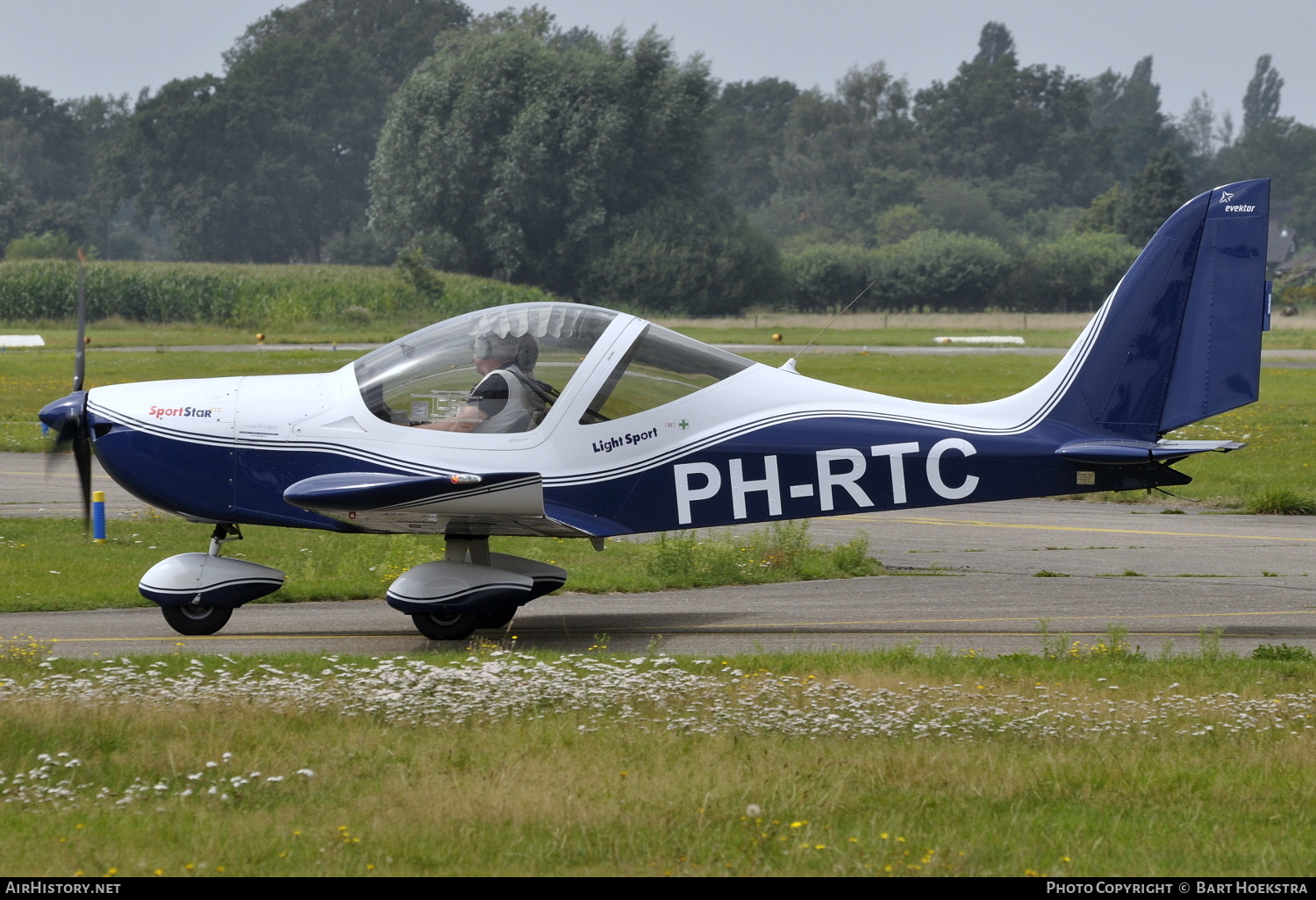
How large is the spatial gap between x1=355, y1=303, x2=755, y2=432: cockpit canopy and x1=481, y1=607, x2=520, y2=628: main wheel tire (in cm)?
151

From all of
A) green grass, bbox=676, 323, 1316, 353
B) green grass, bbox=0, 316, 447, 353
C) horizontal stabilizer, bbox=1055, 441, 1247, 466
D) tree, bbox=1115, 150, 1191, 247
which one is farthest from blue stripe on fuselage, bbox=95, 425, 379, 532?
tree, bbox=1115, 150, 1191, 247

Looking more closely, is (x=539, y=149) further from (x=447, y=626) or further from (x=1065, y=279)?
(x=447, y=626)

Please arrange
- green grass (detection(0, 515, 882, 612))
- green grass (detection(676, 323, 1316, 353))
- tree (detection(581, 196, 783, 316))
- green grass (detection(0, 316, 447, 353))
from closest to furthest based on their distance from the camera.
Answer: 1. green grass (detection(0, 515, 882, 612))
2. green grass (detection(0, 316, 447, 353))
3. green grass (detection(676, 323, 1316, 353))
4. tree (detection(581, 196, 783, 316))

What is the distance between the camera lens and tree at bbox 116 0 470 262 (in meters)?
106

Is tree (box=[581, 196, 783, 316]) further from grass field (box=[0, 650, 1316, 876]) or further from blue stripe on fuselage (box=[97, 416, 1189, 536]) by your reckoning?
grass field (box=[0, 650, 1316, 876])

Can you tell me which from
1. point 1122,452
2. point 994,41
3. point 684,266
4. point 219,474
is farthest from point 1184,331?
point 994,41

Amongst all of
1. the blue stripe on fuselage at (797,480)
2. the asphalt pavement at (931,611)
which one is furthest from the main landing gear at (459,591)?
the blue stripe on fuselage at (797,480)

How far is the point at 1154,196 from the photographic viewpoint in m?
93.2

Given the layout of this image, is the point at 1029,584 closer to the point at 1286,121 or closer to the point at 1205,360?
the point at 1205,360

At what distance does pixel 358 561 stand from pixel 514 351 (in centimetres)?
491

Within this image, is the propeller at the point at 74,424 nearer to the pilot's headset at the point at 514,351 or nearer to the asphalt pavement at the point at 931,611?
the asphalt pavement at the point at 931,611

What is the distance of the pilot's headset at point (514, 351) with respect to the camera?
9.87 meters

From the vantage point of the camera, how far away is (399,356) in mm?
10156
